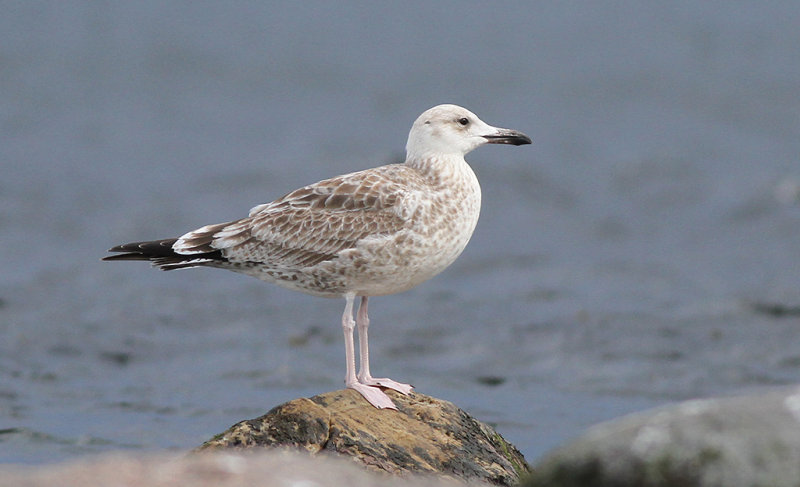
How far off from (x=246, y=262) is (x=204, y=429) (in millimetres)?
8727

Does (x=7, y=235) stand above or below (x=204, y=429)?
above

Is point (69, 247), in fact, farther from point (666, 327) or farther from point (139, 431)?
point (666, 327)

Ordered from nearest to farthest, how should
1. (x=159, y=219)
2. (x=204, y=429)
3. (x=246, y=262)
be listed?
1. (x=246, y=262)
2. (x=204, y=429)
3. (x=159, y=219)

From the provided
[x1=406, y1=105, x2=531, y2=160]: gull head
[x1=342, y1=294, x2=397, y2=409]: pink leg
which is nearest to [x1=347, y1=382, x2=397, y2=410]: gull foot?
[x1=342, y1=294, x2=397, y2=409]: pink leg

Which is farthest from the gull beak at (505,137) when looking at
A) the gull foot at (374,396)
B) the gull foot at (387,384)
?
the gull foot at (374,396)

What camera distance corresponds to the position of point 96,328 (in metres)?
23.1

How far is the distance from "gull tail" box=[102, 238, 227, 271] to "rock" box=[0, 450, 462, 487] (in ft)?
12.8

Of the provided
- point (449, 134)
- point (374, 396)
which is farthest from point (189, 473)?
point (449, 134)

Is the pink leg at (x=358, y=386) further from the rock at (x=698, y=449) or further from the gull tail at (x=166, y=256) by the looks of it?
the rock at (x=698, y=449)

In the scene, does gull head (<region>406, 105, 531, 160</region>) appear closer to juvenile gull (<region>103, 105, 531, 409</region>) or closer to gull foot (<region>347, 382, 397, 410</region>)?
juvenile gull (<region>103, 105, 531, 409</region>)

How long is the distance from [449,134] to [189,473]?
16.5 ft

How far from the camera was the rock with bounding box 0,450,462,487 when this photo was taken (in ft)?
21.0

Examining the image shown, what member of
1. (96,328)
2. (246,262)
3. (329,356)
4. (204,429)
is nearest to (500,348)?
(329,356)

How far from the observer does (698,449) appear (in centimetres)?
657
